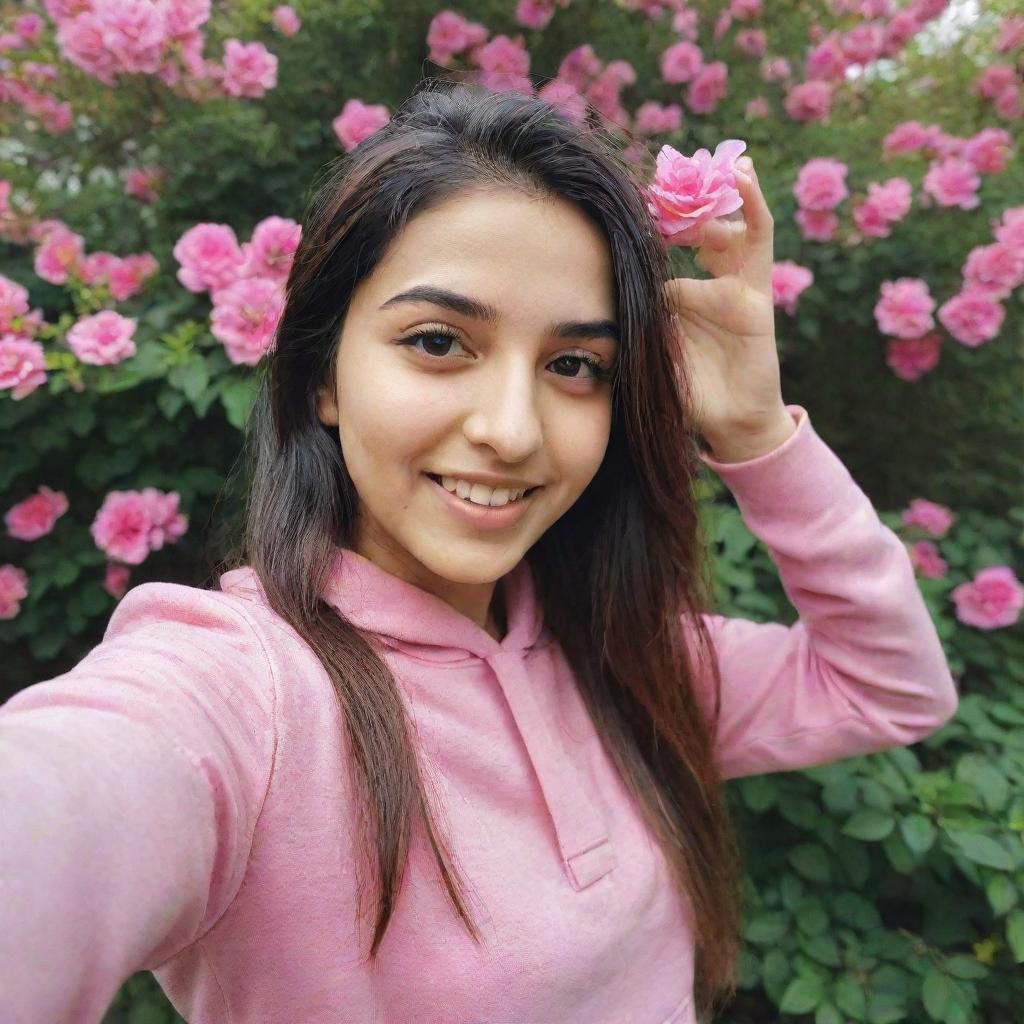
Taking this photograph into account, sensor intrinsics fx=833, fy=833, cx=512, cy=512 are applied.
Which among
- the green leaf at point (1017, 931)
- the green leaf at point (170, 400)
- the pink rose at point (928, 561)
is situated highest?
the pink rose at point (928, 561)

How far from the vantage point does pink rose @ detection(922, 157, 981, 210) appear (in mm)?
2049

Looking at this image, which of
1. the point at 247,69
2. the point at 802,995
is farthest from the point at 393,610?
the point at 247,69

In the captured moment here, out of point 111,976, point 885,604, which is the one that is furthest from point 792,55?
point 111,976

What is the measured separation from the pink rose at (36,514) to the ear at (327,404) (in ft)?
3.60

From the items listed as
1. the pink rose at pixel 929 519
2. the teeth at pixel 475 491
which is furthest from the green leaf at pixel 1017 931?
the teeth at pixel 475 491

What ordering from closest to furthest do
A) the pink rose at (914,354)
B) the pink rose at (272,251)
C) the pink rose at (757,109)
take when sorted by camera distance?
the pink rose at (272,251) → the pink rose at (914,354) → the pink rose at (757,109)

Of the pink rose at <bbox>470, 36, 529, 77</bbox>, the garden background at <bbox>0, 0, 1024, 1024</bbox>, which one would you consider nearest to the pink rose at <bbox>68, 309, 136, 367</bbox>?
the garden background at <bbox>0, 0, 1024, 1024</bbox>

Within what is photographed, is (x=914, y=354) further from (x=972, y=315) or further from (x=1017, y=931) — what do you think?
(x=1017, y=931)

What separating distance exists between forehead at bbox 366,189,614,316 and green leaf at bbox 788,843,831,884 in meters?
1.19

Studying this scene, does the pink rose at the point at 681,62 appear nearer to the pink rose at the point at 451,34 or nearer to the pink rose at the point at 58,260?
the pink rose at the point at 451,34

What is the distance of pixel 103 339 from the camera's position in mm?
1552

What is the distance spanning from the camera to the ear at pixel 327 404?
35.8 inches

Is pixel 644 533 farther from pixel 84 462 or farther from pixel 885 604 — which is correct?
pixel 84 462

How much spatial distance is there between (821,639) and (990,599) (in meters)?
0.81
